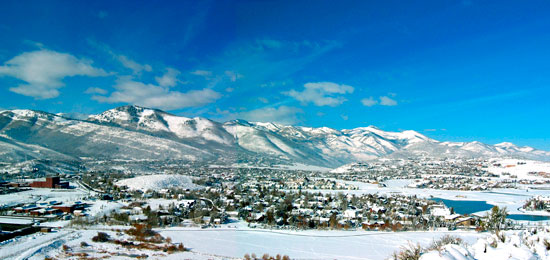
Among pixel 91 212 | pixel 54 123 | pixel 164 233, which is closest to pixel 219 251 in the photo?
pixel 164 233

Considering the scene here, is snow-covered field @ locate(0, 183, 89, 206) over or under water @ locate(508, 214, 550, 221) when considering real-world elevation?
over

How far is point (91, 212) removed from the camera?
31.0 metres

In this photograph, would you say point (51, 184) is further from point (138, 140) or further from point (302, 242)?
point (138, 140)

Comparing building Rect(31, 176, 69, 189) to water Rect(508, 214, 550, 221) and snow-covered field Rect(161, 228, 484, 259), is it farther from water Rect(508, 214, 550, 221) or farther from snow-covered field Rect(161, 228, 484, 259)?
water Rect(508, 214, 550, 221)

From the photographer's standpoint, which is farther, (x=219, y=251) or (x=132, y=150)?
(x=132, y=150)

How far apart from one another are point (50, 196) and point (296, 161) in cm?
10003

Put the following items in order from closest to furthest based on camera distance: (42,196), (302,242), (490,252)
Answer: (490,252) → (302,242) → (42,196)

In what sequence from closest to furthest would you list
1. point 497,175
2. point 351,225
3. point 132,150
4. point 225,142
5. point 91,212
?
1. point 351,225
2. point 91,212
3. point 497,175
4. point 132,150
5. point 225,142

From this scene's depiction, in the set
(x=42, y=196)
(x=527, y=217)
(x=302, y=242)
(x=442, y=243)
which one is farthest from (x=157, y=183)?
(x=442, y=243)

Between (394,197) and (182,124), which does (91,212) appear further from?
Answer: (182,124)

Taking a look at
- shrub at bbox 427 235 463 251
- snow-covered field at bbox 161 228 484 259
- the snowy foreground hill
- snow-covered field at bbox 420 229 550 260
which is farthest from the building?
snow-covered field at bbox 420 229 550 260

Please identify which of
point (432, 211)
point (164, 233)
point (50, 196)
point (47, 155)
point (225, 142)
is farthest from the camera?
point (225, 142)

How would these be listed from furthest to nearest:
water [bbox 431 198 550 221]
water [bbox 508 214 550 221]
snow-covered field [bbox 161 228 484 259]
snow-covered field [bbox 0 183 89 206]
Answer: snow-covered field [bbox 0 183 89 206], water [bbox 431 198 550 221], water [bbox 508 214 550 221], snow-covered field [bbox 161 228 484 259]

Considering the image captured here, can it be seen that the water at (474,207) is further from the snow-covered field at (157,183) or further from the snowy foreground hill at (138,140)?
the snowy foreground hill at (138,140)
